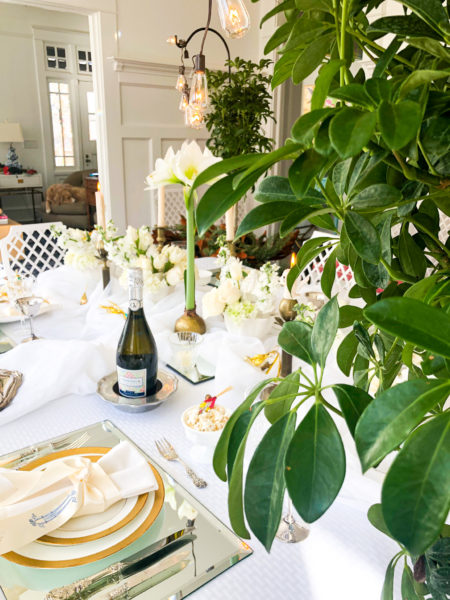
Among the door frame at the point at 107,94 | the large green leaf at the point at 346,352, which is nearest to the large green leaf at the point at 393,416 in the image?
the large green leaf at the point at 346,352

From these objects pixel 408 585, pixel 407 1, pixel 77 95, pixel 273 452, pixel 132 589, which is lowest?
pixel 132 589

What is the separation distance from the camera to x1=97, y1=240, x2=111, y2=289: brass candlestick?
1.90m

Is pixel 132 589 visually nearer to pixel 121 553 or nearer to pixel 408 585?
pixel 121 553

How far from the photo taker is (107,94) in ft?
14.7

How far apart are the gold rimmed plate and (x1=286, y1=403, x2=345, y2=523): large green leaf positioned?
1.86 feet

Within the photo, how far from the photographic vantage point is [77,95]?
29.2 feet

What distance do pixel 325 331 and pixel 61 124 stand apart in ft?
31.4

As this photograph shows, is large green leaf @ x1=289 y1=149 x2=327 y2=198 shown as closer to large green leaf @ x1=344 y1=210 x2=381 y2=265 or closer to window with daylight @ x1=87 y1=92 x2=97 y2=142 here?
large green leaf @ x1=344 y1=210 x2=381 y2=265

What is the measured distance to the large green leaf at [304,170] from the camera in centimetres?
28

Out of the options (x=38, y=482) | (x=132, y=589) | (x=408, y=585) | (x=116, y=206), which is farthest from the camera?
(x=116, y=206)

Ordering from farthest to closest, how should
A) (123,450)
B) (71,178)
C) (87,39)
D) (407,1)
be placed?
(87,39) → (71,178) → (123,450) → (407,1)

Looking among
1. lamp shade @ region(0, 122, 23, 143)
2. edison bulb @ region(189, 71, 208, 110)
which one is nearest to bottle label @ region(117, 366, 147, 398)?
edison bulb @ region(189, 71, 208, 110)

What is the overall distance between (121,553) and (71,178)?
8.11 meters

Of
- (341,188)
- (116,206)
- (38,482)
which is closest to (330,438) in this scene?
(341,188)
